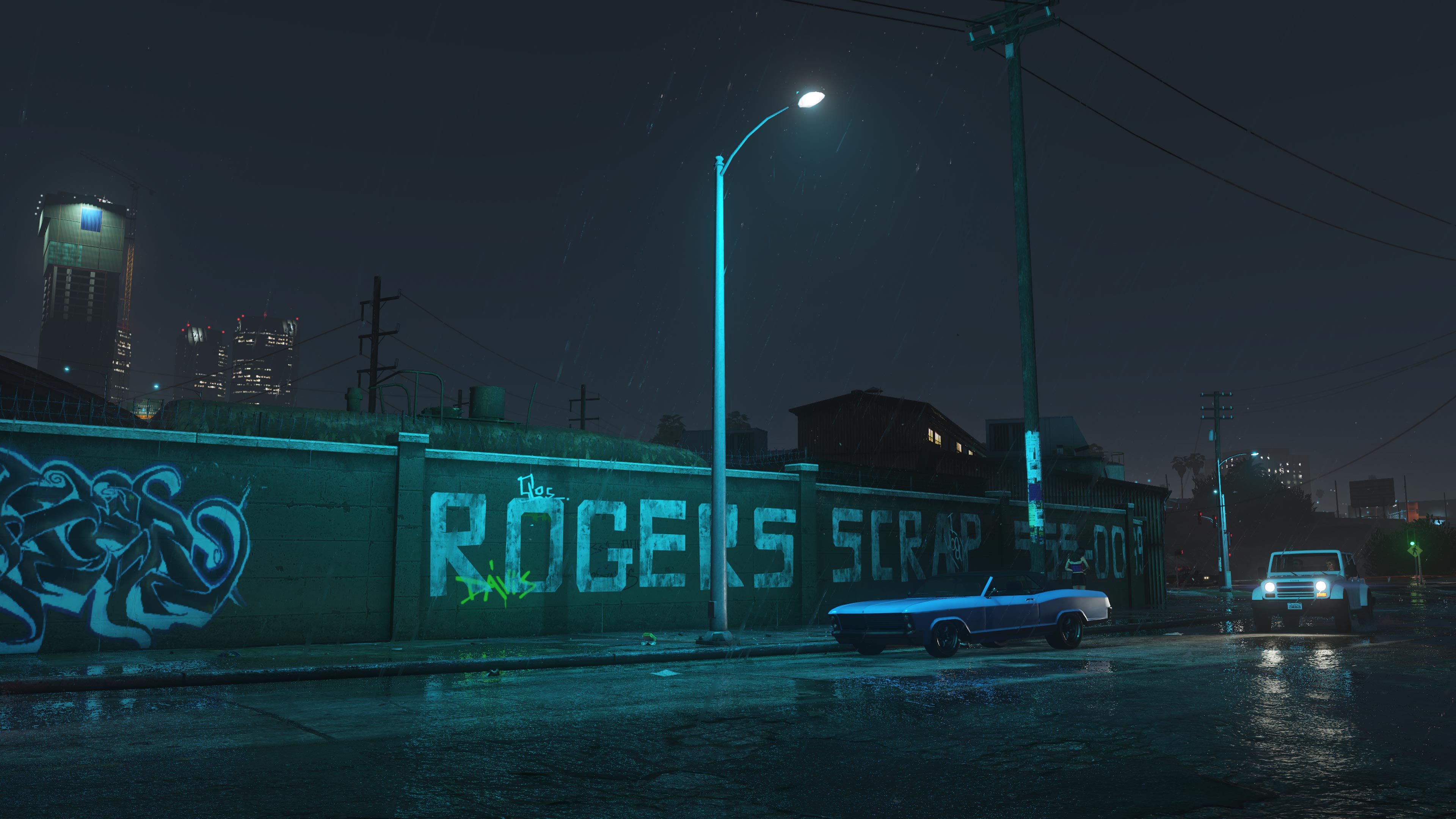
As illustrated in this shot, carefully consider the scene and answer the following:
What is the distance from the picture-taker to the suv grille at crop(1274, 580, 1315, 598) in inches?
817

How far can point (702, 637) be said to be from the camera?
16359 millimetres

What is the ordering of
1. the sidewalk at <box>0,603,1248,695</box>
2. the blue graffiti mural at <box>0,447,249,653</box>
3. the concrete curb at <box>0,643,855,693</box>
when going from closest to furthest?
the concrete curb at <box>0,643,855,693</box>, the sidewalk at <box>0,603,1248,695</box>, the blue graffiti mural at <box>0,447,249,653</box>

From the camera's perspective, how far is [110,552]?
565 inches

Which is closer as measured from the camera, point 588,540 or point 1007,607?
point 1007,607

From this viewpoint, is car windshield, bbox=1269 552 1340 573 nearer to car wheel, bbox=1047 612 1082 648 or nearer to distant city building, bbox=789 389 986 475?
car wheel, bbox=1047 612 1082 648

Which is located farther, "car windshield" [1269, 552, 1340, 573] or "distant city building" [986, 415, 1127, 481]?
"distant city building" [986, 415, 1127, 481]

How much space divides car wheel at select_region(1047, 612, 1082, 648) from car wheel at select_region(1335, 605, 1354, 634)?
7767mm

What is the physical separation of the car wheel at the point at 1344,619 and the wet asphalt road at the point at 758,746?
9224 millimetres

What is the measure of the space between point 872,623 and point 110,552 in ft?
37.7

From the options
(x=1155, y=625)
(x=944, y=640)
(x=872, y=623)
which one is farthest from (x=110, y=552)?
(x=1155, y=625)

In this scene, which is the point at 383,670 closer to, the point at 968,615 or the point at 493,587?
the point at 493,587

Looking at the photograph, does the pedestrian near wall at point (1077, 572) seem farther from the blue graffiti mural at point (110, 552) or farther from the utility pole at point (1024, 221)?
the blue graffiti mural at point (110, 552)

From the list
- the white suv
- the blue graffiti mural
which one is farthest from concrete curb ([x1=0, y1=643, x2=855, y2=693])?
the white suv

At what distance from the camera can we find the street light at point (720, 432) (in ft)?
53.5
